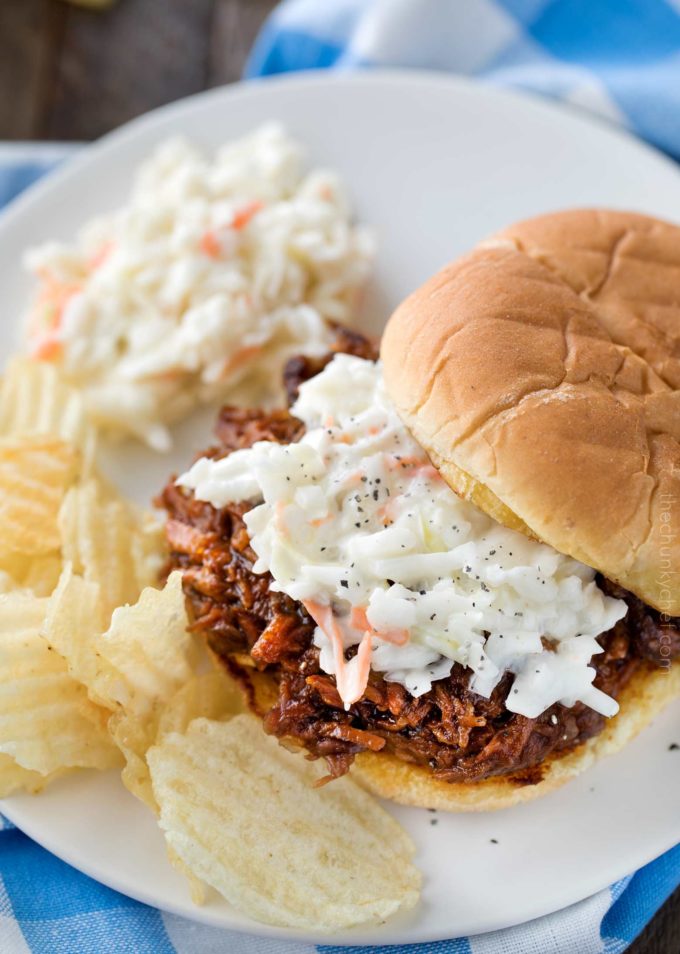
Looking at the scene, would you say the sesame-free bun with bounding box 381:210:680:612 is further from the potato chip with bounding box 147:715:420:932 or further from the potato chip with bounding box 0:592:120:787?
the potato chip with bounding box 0:592:120:787

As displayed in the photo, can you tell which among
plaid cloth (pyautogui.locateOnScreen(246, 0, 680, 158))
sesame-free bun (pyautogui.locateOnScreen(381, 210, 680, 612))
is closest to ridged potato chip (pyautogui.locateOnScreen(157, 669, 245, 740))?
sesame-free bun (pyautogui.locateOnScreen(381, 210, 680, 612))

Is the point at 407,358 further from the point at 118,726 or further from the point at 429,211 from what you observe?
the point at 429,211

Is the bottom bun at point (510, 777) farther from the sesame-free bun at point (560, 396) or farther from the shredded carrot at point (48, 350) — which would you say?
the shredded carrot at point (48, 350)

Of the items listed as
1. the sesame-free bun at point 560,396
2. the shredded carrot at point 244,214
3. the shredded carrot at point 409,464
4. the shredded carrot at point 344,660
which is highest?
the sesame-free bun at point 560,396

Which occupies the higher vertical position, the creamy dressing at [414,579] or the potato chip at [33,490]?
the creamy dressing at [414,579]

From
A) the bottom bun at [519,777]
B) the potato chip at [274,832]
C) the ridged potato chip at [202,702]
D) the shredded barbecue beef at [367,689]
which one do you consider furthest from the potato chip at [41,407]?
the bottom bun at [519,777]
